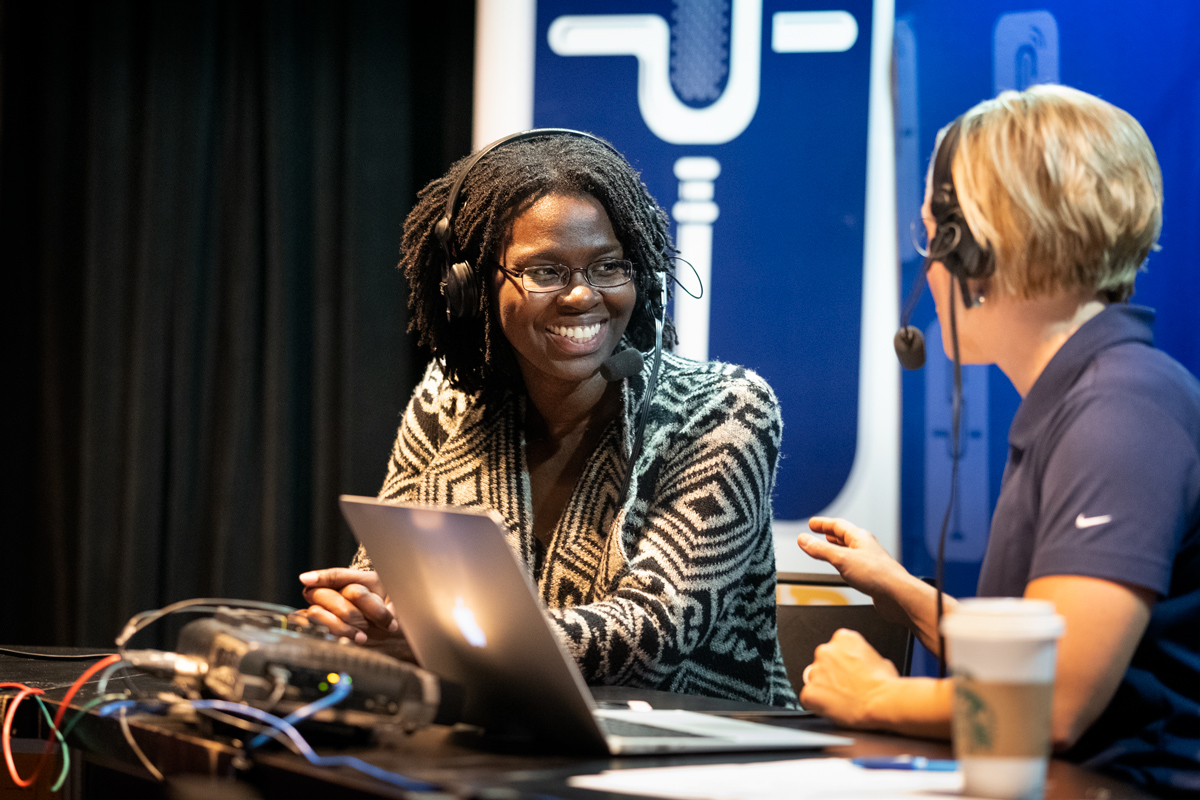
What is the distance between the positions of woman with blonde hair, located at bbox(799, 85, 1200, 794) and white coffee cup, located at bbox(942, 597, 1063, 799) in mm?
150

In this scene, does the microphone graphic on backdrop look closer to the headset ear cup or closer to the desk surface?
the headset ear cup

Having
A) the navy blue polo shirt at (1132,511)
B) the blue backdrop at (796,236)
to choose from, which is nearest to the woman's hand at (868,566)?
the navy blue polo shirt at (1132,511)

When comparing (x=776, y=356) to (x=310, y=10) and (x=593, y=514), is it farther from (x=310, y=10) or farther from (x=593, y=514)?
(x=310, y=10)

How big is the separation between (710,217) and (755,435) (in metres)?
0.88

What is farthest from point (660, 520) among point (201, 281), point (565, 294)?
point (201, 281)

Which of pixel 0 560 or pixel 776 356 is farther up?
pixel 776 356

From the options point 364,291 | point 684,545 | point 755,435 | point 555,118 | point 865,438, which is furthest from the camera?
point 364,291

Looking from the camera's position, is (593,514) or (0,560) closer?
(593,514)

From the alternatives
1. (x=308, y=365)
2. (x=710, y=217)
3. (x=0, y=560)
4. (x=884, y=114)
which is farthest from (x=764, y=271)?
(x=0, y=560)

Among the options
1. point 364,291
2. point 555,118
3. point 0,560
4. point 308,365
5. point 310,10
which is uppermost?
point 310,10

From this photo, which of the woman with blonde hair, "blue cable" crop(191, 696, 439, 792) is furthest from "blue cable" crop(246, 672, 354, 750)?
the woman with blonde hair

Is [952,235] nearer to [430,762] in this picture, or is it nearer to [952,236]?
[952,236]

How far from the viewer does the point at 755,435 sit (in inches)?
63.5

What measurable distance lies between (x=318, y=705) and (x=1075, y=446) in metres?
0.62
